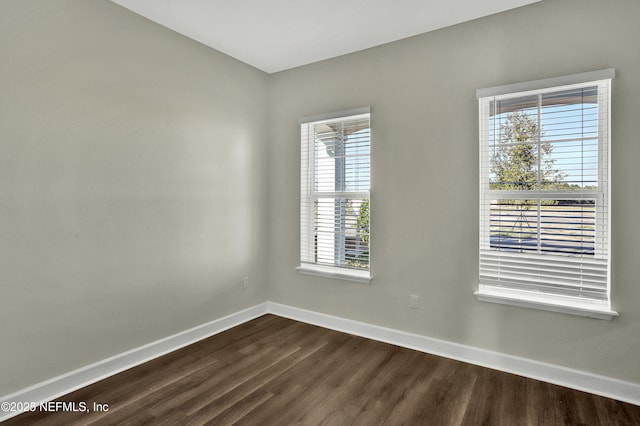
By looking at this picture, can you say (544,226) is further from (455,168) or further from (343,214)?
(343,214)

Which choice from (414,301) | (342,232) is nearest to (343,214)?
(342,232)

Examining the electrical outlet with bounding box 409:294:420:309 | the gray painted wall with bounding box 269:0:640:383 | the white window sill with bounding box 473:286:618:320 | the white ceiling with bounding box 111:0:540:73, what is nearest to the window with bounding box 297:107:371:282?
the gray painted wall with bounding box 269:0:640:383

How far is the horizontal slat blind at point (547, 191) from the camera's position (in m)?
2.36

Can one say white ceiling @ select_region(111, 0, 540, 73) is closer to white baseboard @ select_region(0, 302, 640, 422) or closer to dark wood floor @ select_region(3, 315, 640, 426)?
white baseboard @ select_region(0, 302, 640, 422)

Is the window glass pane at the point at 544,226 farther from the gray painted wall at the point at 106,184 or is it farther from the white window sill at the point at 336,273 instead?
the gray painted wall at the point at 106,184

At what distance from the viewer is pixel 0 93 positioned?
6.56 ft

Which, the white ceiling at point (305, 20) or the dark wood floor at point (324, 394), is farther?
the white ceiling at point (305, 20)

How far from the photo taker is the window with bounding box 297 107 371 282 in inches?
133

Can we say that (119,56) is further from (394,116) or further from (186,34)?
(394,116)

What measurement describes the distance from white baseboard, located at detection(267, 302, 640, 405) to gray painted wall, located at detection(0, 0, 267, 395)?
1.15m

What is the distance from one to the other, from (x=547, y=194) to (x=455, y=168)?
0.67 m

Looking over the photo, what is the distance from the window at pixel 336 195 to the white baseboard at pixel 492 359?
48 cm

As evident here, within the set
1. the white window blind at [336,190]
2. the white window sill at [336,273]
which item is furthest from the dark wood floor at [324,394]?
the white window blind at [336,190]

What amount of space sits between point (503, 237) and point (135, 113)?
9.88 ft
